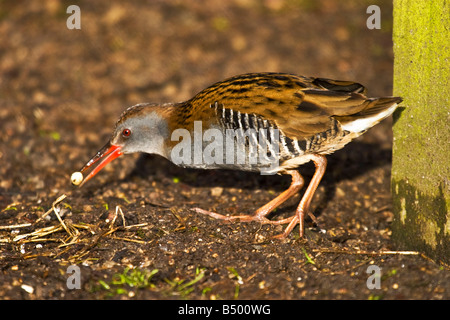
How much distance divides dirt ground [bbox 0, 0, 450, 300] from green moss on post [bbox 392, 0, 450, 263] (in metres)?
0.27

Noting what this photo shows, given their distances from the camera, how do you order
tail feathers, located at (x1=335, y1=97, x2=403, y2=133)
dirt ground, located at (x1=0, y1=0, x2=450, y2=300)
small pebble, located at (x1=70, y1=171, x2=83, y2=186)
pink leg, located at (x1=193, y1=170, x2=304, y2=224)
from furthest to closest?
1. small pebble, located at (x1=70, y1=171, x2=83, y2=186)
2. pink leg, located at (x1=193, y1=170, x2=304, y2=224)
3. tail feathers, located at (x1=335, y1=97, x2=403, y2=133)
4. dirt ground, located at (x1=0, y1=0, x2=450, y2=300)

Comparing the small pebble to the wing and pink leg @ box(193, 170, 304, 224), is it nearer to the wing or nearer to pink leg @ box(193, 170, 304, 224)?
pink leg @ box(193, 170, 304, 224)

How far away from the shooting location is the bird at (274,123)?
4371mm

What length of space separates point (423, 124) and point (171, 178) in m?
2.51

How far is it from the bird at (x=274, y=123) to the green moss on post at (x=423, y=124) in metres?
0.20

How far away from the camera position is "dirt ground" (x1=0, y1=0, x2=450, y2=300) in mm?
3830

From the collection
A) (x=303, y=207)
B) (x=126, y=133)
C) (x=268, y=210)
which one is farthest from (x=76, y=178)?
(x=303, y=207)

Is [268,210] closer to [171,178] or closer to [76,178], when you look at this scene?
[171,178]

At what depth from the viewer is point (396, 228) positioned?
4.55 metres

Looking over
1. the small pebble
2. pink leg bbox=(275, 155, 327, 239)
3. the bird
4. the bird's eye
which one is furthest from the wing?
the small pebble

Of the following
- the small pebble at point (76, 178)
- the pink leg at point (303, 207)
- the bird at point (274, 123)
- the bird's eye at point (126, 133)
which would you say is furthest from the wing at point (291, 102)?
the small pebble at point (76, 178)

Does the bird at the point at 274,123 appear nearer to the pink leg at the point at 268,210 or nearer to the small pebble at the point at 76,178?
the pink leg at the point at 268,210
